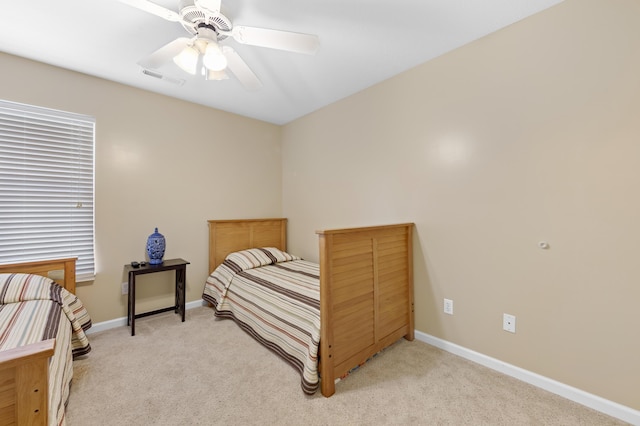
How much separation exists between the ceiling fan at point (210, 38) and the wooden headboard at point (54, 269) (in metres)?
1.82

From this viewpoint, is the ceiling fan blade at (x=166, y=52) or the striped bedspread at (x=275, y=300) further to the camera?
the striped bedspread at (x=275, y=300)

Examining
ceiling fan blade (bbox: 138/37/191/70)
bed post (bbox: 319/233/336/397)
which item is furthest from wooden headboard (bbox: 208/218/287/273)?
bed post (bbox: 319/233/336/397)

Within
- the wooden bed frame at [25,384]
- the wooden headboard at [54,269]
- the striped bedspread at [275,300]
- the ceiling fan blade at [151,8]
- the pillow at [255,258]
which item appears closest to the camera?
the wooden bed frame at [25,384]

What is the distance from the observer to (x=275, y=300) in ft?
7.32

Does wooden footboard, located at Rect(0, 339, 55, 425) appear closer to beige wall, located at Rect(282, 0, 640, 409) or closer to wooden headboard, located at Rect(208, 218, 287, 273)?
beige wall, located at Rect(282, 0, 640, 409)

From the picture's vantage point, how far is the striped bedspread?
180 centimetres

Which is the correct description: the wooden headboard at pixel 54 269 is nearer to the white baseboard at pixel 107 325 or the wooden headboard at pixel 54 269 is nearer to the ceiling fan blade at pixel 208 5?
the white baseboard at pixel 107 325

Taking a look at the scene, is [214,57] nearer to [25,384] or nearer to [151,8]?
[151,8]

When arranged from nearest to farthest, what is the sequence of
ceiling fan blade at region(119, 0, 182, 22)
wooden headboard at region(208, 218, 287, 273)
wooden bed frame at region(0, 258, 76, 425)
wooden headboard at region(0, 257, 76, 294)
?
wooden bed frame at region(0, 258, 76, 425), ceiling fan blade at region(119, 0, 182, 22), wooden headboard at region(0, 257, 76, 294), wooden headboard at region(208, 218, 287, 273)

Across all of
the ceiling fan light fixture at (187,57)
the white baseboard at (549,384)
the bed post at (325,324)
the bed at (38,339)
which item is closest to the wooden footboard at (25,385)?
the bed at (38,339)

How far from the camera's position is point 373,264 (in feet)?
6.55

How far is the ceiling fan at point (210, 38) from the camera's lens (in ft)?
4.75

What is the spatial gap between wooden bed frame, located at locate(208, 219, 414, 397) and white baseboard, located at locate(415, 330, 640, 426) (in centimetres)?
37

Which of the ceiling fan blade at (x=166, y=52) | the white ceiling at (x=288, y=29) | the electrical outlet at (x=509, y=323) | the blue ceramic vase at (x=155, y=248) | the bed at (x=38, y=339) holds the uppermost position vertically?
the white ceiling at (x=288, y=29)
